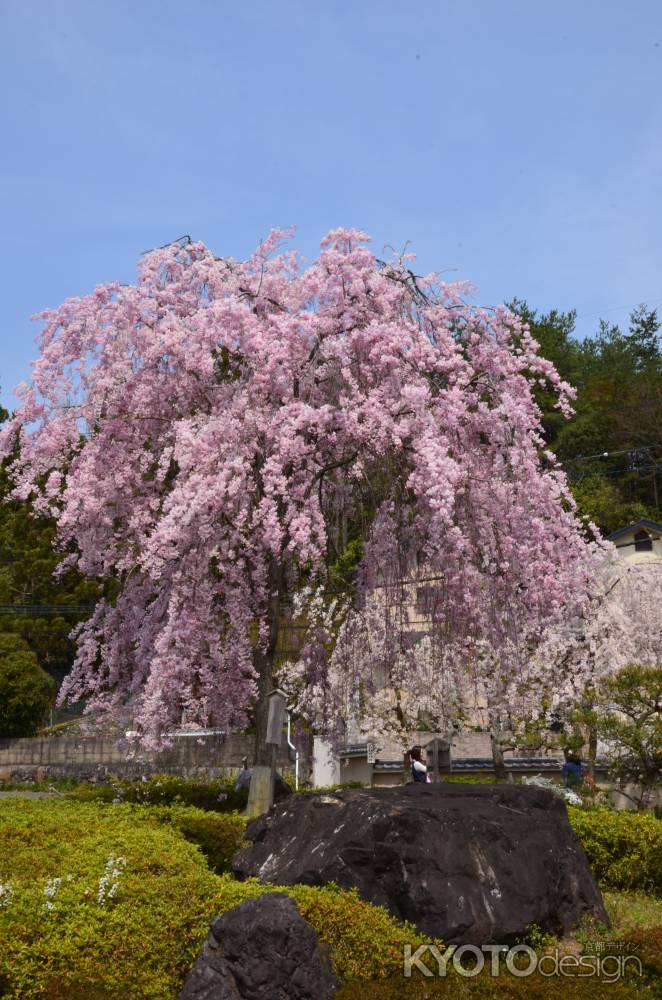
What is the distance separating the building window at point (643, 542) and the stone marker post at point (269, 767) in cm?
3493

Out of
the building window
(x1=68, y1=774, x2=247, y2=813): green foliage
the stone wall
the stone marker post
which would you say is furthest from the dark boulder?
the building window

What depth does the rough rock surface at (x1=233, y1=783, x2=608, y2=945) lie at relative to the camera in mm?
9750

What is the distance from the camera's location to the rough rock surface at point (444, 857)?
9.75 m

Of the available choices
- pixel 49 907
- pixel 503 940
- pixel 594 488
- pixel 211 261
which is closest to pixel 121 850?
pixel 49 907

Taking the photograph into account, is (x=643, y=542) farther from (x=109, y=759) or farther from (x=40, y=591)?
(x=40, y=591)

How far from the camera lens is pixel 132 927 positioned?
8281 mm

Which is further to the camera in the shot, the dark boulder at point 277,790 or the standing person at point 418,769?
the standing person at point 418,769

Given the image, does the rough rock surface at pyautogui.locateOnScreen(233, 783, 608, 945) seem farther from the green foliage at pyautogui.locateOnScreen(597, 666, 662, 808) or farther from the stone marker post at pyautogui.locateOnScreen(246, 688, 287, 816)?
the green foliage at pyautogui.locateOnScreen(597, 666, 662, 808)

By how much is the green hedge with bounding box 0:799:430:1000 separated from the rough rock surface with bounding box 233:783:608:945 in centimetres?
48

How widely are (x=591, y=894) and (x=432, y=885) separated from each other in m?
2.46

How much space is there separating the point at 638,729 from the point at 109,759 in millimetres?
23110

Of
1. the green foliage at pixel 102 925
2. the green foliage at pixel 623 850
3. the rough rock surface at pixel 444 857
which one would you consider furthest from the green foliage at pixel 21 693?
the green foliage at pixel 102 925

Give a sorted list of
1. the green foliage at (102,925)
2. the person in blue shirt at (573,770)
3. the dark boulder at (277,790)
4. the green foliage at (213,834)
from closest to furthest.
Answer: the green foliage at (102,925)
the green foliage at (213,834)
the dark boulder at (277,790)
the person in blue shirt at (573,770)

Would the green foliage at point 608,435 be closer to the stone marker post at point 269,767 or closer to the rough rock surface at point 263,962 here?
the stone marker post at point 269,767
